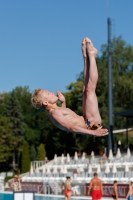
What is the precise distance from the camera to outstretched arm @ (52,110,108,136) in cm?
779

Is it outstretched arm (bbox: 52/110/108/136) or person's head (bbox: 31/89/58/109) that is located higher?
person's head (bbox: 31/89/58/109)

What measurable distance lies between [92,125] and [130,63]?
5362 cm

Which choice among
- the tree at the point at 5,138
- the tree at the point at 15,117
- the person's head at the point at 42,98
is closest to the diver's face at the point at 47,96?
the person's head at the point at 42,98

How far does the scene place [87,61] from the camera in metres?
8.36

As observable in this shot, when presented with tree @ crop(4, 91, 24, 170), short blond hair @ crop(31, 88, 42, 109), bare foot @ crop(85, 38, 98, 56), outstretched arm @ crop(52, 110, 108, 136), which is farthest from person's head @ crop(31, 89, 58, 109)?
tree @ crop(4, 91, 24, 170)

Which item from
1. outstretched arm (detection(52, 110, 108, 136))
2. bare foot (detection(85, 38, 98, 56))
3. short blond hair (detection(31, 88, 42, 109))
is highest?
bare foot (detection(85, 38, 98, 56))

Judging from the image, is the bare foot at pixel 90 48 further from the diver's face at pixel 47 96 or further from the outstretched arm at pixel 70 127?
the outstretched arm at pixel 70 127

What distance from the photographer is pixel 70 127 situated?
26.8 ft

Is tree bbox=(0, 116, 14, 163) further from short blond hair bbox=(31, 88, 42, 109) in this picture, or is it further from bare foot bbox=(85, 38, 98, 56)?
bare foot bbox=(85, 38, 98, 56)

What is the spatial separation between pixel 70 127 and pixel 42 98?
71 cm

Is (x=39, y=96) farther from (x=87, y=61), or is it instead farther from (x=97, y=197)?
(x=97, y=197)

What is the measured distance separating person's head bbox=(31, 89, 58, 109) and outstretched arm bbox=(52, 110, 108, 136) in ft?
0.64

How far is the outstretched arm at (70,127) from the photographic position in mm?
7793

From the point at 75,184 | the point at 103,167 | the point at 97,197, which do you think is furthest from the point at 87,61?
the point at 103,167
